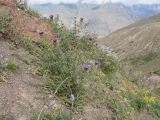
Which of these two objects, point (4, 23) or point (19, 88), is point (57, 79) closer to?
point (19, 88)

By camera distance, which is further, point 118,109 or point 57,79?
point 118,109

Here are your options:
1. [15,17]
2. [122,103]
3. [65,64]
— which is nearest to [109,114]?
[122,103]

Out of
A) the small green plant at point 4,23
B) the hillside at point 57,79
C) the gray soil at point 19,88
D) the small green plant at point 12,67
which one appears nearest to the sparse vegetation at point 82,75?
the hillside at point 57,79

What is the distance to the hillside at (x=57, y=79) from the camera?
907 cm

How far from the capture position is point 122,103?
11.4 meters

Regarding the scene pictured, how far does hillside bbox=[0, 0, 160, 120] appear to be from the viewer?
9.07 m

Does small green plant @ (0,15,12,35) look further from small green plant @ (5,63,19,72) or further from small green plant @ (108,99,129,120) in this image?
small green plant @ (108,99,129,120)

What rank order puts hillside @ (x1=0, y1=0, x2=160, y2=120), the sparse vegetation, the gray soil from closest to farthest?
1. the gray soil
2. hillside @ (x1=0, y1=0, x2=160, y2=120)
3. the sparse vegetation

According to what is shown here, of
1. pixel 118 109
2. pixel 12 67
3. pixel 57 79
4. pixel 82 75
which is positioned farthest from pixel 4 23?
pixel 118 109

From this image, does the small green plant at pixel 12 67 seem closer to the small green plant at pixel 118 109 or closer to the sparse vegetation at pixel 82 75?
the sparse vegetation at pixel 82 75

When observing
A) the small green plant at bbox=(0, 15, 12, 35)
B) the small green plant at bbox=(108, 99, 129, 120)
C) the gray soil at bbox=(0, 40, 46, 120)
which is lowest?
the small green plant at bbox=(108, 99, 129, 120)

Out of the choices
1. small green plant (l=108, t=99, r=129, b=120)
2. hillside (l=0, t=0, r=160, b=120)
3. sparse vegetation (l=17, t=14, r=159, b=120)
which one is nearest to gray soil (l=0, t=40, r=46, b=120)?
hillside (l=0, t=0, r=160, b=120)

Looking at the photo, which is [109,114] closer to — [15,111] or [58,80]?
[58,80]

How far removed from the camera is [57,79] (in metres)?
10.0
